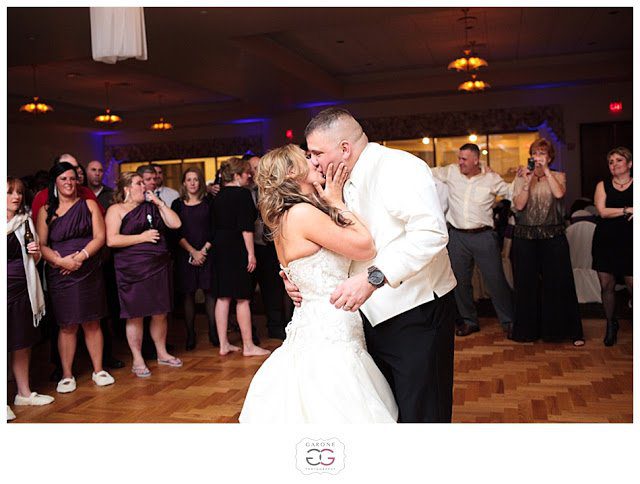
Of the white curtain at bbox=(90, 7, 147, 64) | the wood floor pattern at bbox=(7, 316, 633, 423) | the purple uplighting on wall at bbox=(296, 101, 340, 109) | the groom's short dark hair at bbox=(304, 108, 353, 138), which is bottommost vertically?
the wood floor pattern at bbox=(7, 316, 633, 423)

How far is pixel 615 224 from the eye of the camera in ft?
15.6

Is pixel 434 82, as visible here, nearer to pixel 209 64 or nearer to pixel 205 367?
pixel 209 64

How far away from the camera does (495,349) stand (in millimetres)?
4875

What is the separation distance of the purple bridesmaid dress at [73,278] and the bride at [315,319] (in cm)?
229

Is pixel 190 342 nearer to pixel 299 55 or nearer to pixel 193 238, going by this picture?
pixel 193 238

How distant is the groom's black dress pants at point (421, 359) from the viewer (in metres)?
2.11

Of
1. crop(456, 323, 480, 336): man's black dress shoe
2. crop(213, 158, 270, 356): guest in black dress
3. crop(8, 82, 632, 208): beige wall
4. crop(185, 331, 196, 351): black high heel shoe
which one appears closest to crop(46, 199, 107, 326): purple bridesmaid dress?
crop(213, 158, 270, 356): guest in black dress

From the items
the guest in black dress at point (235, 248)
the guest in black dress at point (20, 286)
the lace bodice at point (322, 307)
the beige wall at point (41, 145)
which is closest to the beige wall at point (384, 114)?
the beige wall at point (41, 145)

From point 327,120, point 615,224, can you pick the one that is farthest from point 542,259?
point 327,120

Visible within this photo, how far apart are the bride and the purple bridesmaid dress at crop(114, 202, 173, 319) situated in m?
2.46

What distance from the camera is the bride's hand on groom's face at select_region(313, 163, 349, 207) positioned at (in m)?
2.07

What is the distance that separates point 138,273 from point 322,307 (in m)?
2.60

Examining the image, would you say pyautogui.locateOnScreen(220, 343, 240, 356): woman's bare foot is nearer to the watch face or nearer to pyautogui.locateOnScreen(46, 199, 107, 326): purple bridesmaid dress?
pyautogui.locateOnScreen(46, 199, 107, 326): purple bridesmaid dress
